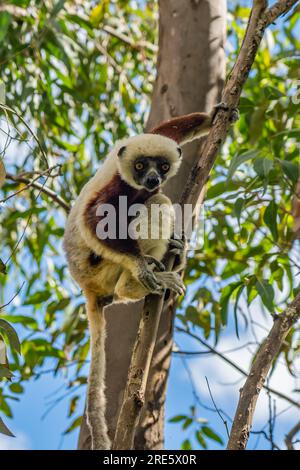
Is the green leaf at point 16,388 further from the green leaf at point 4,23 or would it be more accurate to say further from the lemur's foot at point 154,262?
the green leaf at point 4,23

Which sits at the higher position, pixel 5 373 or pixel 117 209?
pixel 117 209

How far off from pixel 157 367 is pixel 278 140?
165cm

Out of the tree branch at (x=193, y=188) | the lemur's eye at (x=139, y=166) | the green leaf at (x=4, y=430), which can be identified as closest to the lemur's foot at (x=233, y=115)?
the tree branch at (x=193, y=188)

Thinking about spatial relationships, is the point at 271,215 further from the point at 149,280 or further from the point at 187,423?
the point at 187,423

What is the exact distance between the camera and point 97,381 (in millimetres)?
3523

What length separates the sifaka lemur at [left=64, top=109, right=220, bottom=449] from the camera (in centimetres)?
353

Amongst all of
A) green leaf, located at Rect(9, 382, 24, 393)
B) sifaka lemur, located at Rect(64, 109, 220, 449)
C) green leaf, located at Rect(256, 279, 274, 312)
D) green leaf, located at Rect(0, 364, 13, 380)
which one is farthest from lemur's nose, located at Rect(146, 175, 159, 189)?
green leaf, located at Rect(9, 382, 24, 393)

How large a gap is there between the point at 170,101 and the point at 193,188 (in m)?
1.60

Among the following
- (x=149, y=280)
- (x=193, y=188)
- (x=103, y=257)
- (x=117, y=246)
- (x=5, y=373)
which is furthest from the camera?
(x=103, y=257)

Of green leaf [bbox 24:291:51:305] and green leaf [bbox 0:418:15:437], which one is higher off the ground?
green leaf [bbox 24:291:51:305]

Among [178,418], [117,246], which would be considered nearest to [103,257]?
[117,246]

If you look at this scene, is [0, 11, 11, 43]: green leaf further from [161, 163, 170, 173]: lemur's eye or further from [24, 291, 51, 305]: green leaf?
[24, 291, 51, 305]: green leaf

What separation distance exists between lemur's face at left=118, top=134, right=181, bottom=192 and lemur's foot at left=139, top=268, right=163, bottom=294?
1.94 feet
